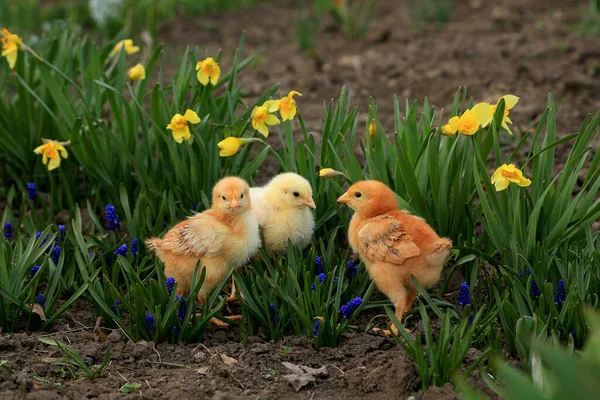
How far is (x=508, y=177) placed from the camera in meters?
3.60

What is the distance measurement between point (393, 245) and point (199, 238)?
2.66 ft

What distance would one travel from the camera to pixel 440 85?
6.59 meters

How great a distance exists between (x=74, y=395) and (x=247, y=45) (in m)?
5.37

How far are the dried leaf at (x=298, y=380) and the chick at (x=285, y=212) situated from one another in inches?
33.5

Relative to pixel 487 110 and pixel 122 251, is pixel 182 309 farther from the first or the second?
pixel 487 110

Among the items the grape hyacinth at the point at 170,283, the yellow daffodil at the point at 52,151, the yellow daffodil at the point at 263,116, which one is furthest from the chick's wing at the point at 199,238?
the yellow daffodil at the point at 52,151

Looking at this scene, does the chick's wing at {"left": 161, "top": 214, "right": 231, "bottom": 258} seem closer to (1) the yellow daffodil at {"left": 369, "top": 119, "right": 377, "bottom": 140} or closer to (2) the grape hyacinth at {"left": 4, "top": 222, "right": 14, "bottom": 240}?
(1) the yellow daffodil at {"left": 369, "top": 119, "right": 377, "bottom": 140}

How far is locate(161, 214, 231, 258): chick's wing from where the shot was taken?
12.2ft

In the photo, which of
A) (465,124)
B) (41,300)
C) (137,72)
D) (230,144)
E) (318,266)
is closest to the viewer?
(465,124)

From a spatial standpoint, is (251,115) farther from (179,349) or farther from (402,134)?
(179,349)

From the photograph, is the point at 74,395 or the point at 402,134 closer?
the point at 74,395

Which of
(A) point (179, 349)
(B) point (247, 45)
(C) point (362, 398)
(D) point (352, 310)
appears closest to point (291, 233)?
(D) point (352, 310)

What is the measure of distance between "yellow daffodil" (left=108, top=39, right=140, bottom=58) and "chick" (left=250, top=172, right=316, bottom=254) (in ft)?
4.70

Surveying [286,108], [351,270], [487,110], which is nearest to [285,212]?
[351,270]
